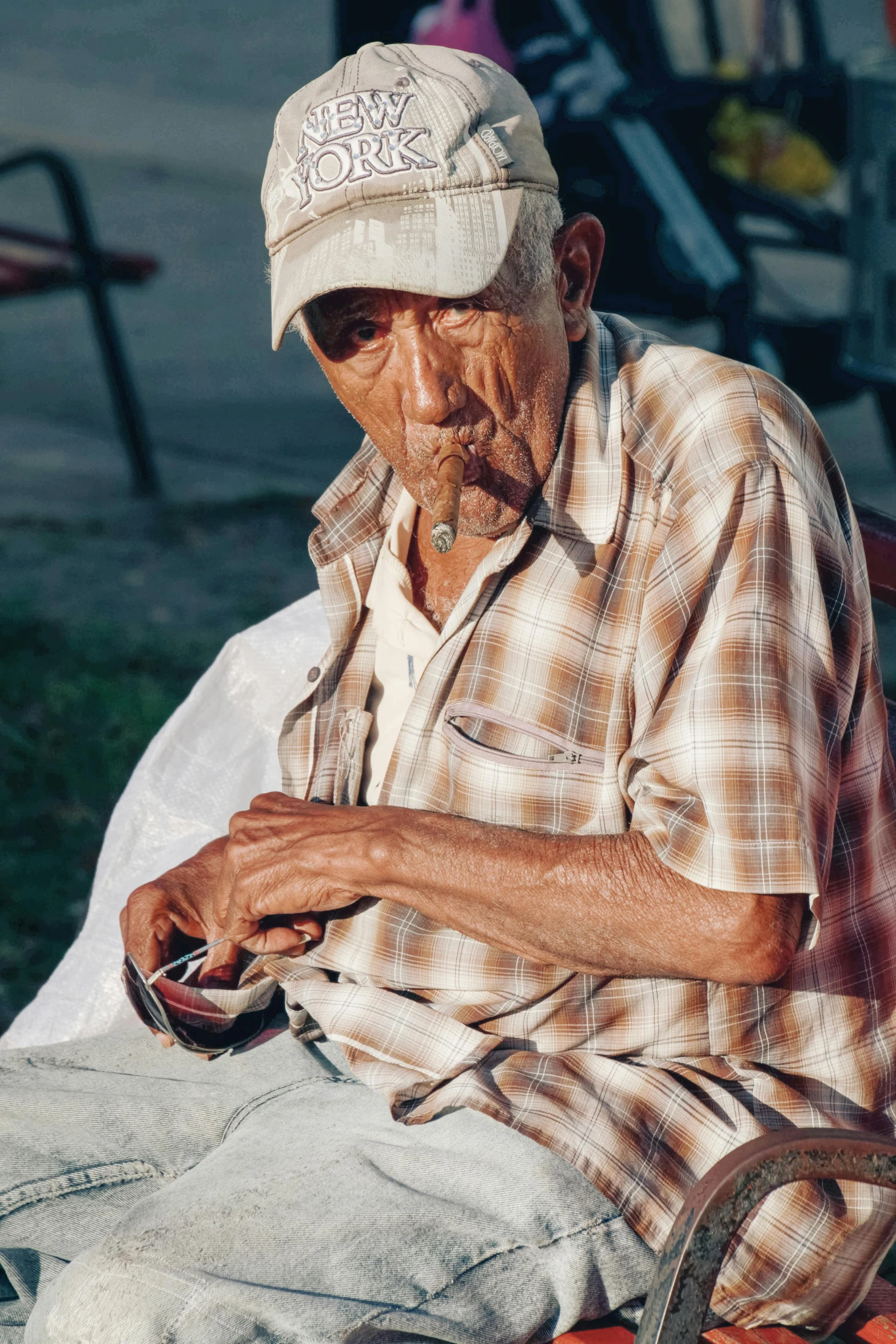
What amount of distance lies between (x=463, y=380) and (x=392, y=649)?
431 millimetres

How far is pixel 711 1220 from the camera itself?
4.83ft

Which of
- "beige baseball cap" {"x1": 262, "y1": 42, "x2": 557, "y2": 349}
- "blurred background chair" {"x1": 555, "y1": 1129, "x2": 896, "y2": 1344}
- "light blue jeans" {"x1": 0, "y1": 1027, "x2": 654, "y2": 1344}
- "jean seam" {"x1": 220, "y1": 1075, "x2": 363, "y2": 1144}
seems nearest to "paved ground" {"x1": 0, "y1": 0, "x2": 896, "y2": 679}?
"jean seam" {"x1": 220, "y1": 1075, "x2": 363, "y2": 1144}

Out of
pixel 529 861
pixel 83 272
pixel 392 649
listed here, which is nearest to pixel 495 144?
pixel 392 649

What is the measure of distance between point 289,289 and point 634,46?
4.63m

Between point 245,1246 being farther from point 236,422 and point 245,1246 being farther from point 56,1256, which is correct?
point 236,422

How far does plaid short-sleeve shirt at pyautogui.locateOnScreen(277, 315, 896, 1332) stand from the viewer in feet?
5.38

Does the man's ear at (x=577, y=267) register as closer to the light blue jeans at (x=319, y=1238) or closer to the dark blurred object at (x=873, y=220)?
the light blue jeans at (x=319, y=1238)

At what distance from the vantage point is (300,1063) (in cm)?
214

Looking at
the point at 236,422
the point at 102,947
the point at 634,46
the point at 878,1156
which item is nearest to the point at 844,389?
the point at 634,46

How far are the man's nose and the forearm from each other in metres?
0.48

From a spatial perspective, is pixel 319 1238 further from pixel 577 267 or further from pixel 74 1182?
pixel 577 267

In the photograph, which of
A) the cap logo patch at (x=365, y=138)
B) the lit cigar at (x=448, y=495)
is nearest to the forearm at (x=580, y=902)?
the lit cigar at (x=448, y=495)

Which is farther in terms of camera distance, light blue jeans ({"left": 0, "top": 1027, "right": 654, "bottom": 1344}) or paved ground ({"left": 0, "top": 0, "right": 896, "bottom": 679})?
paved ground ({"left": 0, "top": 0, "right": 896, "bottom": 679})

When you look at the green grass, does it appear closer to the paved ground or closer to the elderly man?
the paved ground
